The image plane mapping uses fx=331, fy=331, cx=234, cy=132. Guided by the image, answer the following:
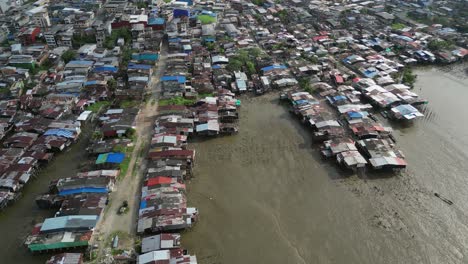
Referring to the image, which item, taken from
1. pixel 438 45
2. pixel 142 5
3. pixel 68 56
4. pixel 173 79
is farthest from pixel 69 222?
pixel 142 5

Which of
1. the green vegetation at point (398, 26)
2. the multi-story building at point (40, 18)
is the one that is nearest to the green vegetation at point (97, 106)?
the multi-story building at point (40, 18)

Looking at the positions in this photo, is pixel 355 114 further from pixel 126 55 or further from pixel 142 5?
pixel 142 5

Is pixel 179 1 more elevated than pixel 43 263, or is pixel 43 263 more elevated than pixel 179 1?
pixel 179 1

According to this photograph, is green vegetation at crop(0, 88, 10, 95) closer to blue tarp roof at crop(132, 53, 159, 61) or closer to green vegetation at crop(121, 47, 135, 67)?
green vegetation at crop(121, 47, 135, 67)

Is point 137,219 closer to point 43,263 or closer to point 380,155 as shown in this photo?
point 43,263

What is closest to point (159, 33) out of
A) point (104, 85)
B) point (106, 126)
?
point (104, 85)

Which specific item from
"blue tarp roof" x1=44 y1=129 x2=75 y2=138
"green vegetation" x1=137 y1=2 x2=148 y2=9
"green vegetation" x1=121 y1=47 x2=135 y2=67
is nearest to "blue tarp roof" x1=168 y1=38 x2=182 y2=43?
"green vegetation" x1=121 y1=47 x2=135 y2=67
